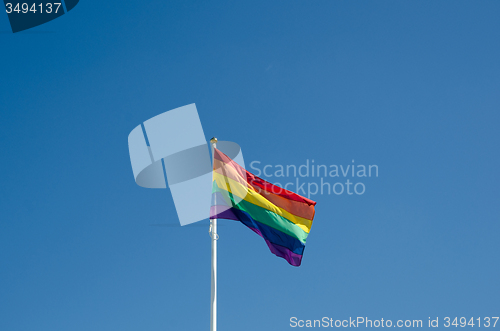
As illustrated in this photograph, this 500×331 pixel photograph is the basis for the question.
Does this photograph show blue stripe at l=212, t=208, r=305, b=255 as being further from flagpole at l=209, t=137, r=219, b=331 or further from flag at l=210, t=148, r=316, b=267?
flagpole at l=209, t=137, r=219, b=331

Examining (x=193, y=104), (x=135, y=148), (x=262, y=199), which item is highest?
(x=193, y=104)

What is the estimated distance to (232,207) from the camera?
62.2ft

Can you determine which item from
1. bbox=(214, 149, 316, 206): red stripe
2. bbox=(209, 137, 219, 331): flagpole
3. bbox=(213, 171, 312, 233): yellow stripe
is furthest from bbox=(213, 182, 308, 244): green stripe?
bbox=(209, 137, 219, 331): flagpole

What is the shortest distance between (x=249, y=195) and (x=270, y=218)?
1097 mm

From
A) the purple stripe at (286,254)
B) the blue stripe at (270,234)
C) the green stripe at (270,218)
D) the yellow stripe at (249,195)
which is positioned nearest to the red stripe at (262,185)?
the yellow stripe at (249,195)

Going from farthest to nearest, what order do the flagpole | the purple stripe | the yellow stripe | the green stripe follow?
1. the purple stripe
2. the green stripe
3. the yellow stripe
4. the flagpole

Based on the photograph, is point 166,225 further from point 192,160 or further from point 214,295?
point 214,295

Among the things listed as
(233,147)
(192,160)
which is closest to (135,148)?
(192,160)

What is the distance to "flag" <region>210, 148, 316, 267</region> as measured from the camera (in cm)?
1873

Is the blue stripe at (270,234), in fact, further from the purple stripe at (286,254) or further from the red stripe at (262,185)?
the red stripe at (262,185)

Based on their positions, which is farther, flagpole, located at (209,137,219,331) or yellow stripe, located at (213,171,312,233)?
yellow stripe, located at (213,171,312,233)

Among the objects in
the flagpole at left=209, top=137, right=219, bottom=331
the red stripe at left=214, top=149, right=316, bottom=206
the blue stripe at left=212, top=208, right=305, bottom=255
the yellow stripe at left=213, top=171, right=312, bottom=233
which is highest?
the red stripe at left=214, top=149, right=316, bottom=206

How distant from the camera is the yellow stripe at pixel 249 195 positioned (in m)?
18.7

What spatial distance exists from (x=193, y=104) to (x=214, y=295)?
6500 mm
